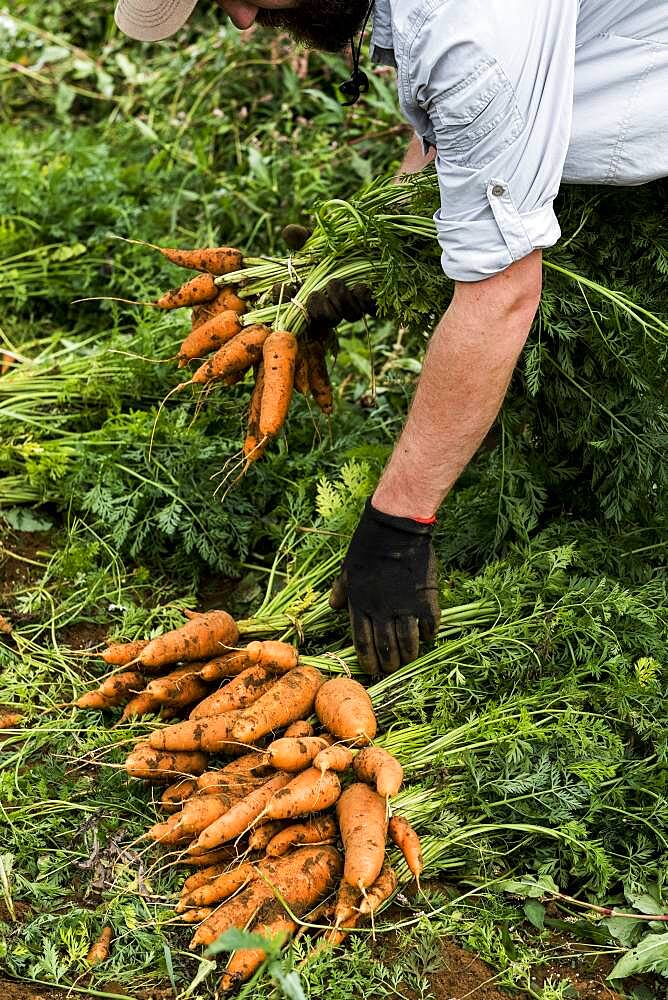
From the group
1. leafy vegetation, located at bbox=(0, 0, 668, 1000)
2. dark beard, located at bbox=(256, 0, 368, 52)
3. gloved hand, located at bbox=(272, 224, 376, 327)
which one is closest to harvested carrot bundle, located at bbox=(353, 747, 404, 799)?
leafy vegetation, located at bbox=(0, 0, 668, 1000)

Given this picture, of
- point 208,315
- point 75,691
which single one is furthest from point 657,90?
point 75,691

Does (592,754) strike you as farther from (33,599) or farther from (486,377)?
(33,599)

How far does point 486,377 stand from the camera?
2.44 meters

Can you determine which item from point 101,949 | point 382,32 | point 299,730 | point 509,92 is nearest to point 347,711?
point 299,730

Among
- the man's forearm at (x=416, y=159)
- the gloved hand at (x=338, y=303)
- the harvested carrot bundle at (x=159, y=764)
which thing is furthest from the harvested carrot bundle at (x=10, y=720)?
the man's forearm at (x=416, y=159)

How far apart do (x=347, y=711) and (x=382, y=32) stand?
62.6 inches

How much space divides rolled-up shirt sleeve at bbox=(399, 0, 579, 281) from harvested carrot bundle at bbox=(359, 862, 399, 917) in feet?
4.22

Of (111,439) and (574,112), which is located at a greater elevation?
(574,112)

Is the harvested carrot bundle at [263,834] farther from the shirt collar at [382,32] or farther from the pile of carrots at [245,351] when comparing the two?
the shirt collar at [382,32]

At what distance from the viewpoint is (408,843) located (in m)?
2.34

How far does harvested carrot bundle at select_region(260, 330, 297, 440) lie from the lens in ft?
9.67

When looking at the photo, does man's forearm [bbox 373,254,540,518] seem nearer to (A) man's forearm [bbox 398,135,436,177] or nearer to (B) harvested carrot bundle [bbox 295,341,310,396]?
(B) harvested carrot bundle [bbox 295,341,310,396]

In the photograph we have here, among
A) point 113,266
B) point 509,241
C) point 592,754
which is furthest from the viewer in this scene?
point 113,266

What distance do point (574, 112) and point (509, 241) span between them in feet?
1.73
